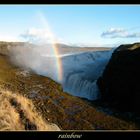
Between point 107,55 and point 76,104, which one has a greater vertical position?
point 107,55

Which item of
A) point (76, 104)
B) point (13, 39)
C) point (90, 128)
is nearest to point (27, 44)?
point (13, 39)

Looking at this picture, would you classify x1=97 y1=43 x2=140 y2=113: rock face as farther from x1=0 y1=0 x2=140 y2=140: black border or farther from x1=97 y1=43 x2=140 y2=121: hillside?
x1=0 y1=0 x2=140 y2=140: black border

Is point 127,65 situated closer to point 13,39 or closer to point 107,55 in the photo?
point 107,55

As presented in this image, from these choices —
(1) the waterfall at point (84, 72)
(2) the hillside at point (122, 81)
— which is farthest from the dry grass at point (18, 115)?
(2) the hillside at point (122, 81)
